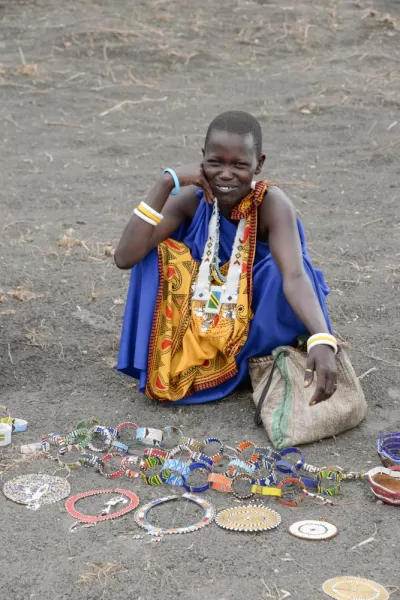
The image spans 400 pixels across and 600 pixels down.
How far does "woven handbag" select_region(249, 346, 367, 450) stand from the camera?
3.87m

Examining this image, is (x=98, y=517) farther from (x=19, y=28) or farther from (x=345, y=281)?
(x=19, y=28)

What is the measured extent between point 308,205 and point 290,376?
3.22 metres

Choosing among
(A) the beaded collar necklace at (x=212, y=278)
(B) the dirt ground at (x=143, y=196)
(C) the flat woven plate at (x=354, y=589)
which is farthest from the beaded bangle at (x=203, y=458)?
(C) the flat woven plate at (x=354, y=589)

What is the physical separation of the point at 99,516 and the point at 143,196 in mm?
4272

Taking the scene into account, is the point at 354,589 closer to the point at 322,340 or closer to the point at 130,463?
the point at 322,340

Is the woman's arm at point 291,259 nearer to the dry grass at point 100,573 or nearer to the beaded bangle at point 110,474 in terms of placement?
the beaded bangle at point 110,474

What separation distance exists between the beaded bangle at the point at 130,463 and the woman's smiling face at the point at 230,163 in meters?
1.17

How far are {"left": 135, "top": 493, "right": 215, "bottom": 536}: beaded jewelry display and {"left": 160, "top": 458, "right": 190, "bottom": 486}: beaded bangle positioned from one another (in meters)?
0.11

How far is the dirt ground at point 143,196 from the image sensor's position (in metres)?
3.03

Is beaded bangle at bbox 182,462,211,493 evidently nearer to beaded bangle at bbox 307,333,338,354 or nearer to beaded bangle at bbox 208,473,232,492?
beaded bangle at bbox 208,473,232,492

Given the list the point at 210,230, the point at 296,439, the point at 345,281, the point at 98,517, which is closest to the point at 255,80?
the point at 345,281

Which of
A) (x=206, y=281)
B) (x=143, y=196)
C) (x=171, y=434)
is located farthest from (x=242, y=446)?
(x=143, y=196)

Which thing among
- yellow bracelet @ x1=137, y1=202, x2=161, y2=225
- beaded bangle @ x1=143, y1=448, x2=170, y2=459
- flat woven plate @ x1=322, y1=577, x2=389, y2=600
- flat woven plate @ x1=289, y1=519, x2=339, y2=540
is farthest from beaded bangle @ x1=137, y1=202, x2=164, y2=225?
flat woven plate @ x1=322, y1=577, x2=389, y2=600

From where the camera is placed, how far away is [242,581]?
289cm
